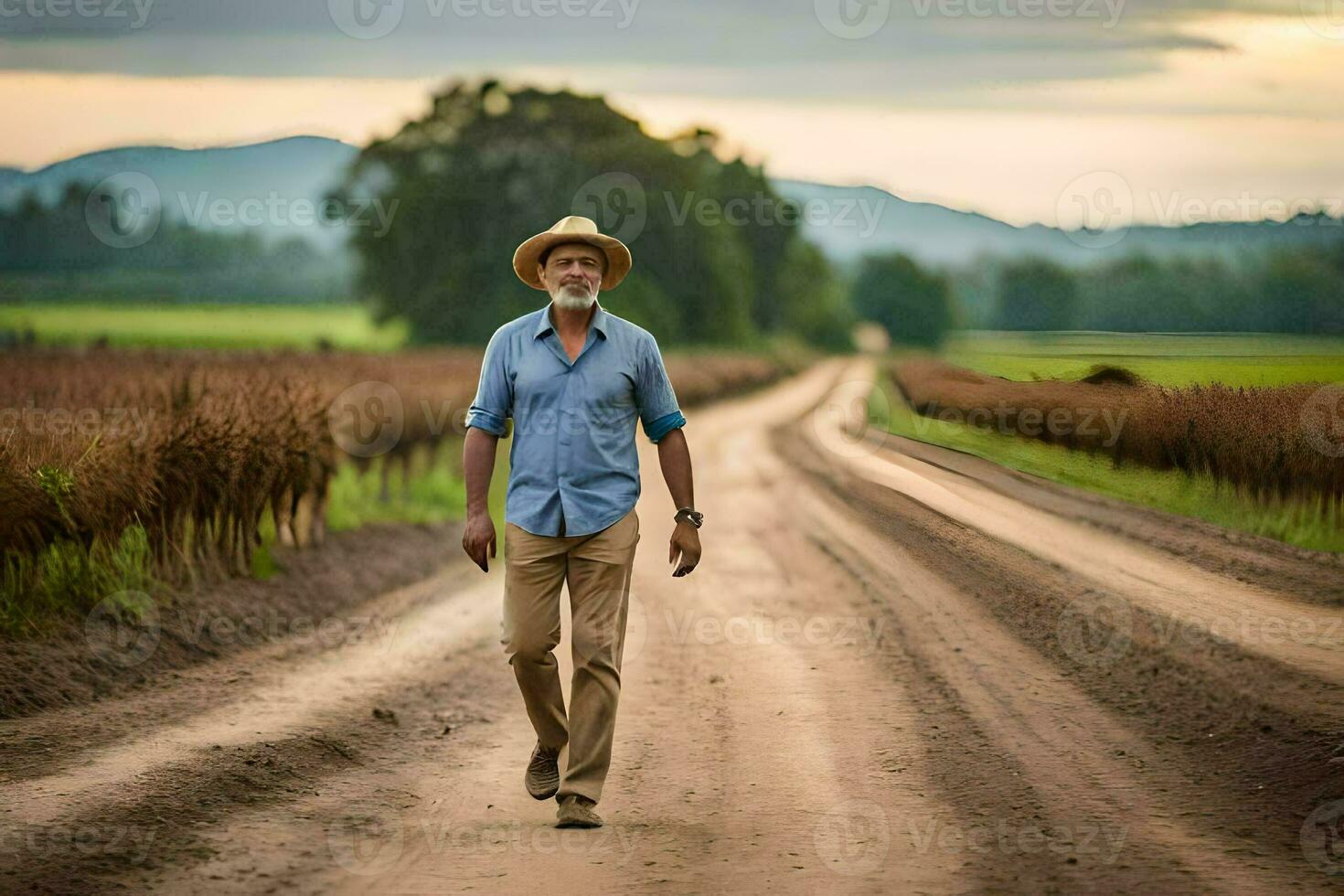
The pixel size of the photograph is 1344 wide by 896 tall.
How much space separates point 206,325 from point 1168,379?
55298 millimetres

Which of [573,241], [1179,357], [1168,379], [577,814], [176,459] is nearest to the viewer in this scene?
[577,814]

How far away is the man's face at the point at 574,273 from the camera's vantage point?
19.7 ft

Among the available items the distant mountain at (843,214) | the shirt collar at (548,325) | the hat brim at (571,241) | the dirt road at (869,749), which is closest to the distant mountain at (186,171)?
the distant mountain at (843,214)

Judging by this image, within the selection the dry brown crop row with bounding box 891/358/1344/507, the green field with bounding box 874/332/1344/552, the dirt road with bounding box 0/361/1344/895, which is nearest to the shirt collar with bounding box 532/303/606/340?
the dirt road with bounding box 0/361/1344/895

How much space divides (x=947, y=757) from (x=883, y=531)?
1426mm

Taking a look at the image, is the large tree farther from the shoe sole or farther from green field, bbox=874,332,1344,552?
the shoe sole

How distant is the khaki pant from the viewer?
597cm

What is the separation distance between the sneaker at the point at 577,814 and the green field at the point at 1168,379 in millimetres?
2703

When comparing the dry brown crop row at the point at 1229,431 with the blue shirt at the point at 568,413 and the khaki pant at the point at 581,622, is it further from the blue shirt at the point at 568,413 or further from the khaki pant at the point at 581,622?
the khaki pant at the point at 581,622

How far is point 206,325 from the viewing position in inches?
2282

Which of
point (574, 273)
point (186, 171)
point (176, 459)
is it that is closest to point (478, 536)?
point (574, 273)

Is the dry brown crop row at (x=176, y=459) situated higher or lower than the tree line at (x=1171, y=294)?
lower

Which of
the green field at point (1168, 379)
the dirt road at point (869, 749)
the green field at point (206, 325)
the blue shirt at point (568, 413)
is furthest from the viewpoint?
the green field at point (206, 325)

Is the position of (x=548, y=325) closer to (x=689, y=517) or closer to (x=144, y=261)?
(x=689, y=517)
